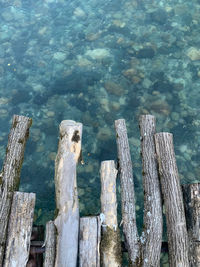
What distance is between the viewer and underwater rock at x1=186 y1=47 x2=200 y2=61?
642 cm

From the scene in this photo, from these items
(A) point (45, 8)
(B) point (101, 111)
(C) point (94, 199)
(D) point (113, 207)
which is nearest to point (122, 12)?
(A) point (45, 8)

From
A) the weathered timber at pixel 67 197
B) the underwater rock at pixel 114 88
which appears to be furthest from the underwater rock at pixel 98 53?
the weathered timber at pixel 67 197

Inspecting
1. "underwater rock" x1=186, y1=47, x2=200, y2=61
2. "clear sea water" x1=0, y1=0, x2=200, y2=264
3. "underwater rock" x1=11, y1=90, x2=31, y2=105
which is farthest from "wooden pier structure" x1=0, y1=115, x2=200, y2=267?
"underwater rock" x1=186, y1=47, x2=200, y2=61

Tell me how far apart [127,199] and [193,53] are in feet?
15.2

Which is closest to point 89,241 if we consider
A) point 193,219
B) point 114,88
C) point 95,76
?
point 193,219

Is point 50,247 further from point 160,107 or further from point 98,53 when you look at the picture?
point 98,53

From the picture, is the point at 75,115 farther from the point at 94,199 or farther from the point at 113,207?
the point at 113,207

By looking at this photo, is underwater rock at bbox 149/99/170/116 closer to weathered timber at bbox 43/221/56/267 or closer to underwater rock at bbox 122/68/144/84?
underwater rock at bbox 122/68/144/84

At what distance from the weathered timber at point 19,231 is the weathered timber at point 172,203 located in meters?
1.69

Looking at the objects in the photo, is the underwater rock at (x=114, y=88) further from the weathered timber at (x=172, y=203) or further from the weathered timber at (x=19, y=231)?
the weathered timber at (x=19, y=231)

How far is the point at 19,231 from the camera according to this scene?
307 centimetres

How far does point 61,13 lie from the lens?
782cm

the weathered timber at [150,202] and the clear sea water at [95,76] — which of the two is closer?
the weathered timber at [150,202]

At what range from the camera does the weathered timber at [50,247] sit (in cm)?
302
